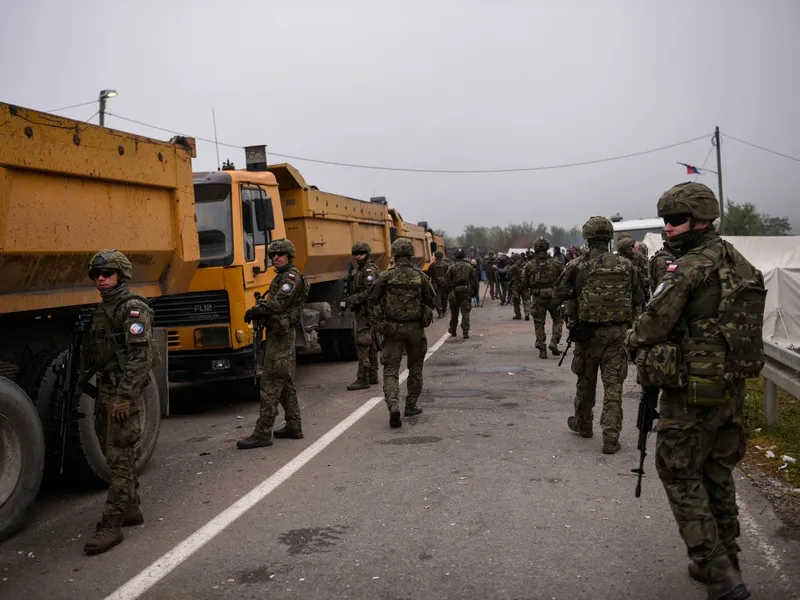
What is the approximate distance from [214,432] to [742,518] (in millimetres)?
5199

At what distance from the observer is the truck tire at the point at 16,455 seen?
17.0ft

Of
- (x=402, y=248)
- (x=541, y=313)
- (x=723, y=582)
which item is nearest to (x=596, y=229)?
(x=402, y=248)

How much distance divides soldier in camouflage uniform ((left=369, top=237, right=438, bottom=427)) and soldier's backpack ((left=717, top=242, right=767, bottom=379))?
4.69 metres

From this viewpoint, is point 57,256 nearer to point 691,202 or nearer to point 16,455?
point 16,455

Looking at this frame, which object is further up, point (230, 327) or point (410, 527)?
point (230, 327)

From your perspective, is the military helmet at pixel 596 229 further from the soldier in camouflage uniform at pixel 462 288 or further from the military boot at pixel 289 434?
the soldier in camouflage uniform at pixel 462 288

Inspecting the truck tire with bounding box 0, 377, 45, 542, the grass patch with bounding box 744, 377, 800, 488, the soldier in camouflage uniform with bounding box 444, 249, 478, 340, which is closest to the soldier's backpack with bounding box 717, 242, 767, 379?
the grass patch with bounding box 744, 377, 800, 488

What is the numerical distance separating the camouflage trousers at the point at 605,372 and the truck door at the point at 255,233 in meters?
3.93

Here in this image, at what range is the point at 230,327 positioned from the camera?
902 cm

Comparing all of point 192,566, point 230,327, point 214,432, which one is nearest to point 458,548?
point 192,566

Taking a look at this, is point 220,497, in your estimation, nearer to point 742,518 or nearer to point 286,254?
point 286,254

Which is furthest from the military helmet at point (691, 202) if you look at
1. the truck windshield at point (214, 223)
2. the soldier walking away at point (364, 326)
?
the soldier walking away at point (364, 326)

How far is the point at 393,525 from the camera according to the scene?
16.8 feet

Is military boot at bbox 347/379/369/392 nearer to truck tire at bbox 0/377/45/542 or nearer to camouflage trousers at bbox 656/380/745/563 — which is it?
truck tire at bbox 0/377/45/542
